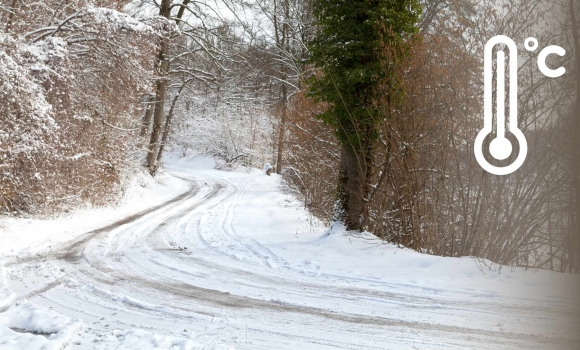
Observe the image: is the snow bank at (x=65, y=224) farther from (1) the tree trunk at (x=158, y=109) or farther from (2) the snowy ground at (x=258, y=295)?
(1) the tree trunk at (x=158, y=109)

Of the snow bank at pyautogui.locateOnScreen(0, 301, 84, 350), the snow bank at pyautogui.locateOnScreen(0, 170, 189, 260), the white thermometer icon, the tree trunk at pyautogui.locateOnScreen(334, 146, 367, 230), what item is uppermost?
the white thermometer icon

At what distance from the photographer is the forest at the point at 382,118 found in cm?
697

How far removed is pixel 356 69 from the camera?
8.74 meters

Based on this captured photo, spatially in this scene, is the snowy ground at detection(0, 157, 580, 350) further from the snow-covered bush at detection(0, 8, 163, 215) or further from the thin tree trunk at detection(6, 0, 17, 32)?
the thin tree trunk at detection(6, 0, 17, 32)

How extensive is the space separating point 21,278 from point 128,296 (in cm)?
184

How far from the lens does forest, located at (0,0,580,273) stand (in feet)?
22.9

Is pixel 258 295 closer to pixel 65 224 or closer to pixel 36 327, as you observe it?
pixel 36 327

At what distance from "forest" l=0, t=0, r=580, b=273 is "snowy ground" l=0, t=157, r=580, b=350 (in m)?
0.84

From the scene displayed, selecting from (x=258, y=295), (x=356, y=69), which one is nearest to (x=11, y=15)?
(x=356, y=69)

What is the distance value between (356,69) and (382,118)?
1019 millimetres

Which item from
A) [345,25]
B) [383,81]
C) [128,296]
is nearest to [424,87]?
[383,81]

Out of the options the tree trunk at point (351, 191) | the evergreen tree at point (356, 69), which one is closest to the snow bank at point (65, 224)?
the tree trunk at point (351, 191)

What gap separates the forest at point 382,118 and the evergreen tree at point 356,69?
3cm

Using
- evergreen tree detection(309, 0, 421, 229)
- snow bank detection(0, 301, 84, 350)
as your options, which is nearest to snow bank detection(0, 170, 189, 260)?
snow bank detection(0, 301, 84, 350)
